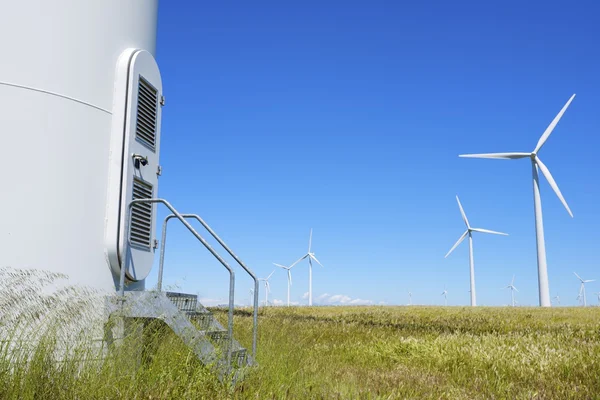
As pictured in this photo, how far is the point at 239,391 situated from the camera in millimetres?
6652

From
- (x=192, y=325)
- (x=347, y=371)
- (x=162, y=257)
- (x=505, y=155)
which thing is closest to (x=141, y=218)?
(x=162, y=257)

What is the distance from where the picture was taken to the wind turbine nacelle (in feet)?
24.6

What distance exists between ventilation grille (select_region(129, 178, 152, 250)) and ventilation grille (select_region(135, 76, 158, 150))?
70 centimetres

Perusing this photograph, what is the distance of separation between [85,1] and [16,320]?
14.6ft

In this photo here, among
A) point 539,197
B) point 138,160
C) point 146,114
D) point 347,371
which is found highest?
point 539,197

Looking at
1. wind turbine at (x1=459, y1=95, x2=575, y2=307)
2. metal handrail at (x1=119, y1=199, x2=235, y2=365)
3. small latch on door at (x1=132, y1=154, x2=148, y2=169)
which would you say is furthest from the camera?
wind turbine at (x1=459, y1=95, x2=575, y2=307)

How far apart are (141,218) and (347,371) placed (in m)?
3.90

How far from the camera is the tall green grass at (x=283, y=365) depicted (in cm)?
579

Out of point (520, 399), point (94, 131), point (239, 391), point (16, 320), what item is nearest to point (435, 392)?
point (520, 399)

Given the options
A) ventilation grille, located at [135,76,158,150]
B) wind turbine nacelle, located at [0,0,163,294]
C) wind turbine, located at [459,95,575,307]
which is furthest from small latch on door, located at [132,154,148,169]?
wind turbine, located at [459,95,575,307]

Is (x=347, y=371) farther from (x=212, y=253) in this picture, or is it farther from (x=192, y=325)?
(x=212, y=253)

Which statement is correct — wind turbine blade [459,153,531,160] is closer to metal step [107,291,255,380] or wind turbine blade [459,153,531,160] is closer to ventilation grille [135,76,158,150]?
ventilation grille [135,76,158,150]

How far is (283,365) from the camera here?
789 cm

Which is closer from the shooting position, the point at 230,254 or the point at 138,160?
the point at 230,254
